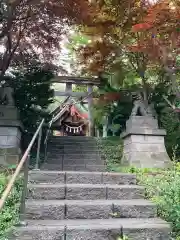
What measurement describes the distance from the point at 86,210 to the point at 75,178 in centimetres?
101

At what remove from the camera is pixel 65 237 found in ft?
9.43

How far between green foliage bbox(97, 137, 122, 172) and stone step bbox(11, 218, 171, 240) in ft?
9.21

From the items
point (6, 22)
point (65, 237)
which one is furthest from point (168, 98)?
point (65, 237)

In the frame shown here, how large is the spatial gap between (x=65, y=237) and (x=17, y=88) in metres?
5.43

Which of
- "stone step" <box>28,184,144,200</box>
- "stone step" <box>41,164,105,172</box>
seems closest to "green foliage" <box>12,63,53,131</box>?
"stone step" <box>41,164,105,172</box>

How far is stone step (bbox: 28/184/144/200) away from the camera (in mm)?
3855

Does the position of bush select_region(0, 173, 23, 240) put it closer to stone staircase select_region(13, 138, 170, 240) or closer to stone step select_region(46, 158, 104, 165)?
stone staircase select_region(13, 138, 170, 240)

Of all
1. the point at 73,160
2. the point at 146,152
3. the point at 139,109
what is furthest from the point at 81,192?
the point at 139,109

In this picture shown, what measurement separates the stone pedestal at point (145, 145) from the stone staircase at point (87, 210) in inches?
63.0

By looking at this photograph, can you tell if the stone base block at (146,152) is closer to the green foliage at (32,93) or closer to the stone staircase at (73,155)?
the stone staircase at (73,155)

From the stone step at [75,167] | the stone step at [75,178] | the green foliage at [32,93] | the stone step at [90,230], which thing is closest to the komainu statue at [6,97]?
the green foliage at [32,93]

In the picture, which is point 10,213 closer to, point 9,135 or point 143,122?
point 9,135

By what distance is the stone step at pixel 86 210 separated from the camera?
3361mm

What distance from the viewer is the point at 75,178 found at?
442 centimetres
